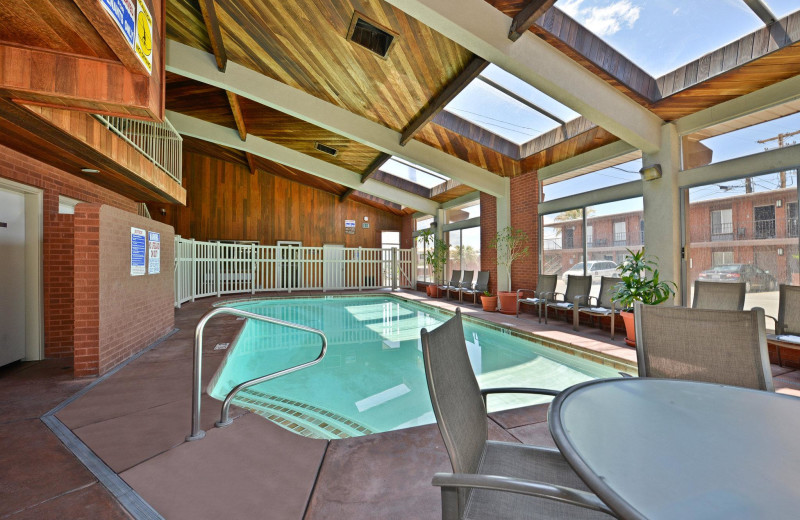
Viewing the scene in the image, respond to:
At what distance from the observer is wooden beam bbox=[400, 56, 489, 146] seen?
13.7ft

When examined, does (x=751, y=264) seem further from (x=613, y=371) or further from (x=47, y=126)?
(x=47, y=126)

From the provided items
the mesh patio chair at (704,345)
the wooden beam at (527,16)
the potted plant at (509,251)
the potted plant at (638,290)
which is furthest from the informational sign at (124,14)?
the potted plant at (509,251)

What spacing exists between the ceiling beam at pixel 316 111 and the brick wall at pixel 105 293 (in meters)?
3.14

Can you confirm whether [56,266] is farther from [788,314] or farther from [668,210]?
[788,314]

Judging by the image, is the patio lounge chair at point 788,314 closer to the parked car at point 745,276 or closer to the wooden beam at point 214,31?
the parked car at point 745,276

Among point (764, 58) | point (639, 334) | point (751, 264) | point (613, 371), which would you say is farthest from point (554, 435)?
point (751, 264)

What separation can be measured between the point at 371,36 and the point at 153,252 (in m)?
3.64

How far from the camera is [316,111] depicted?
243 inches

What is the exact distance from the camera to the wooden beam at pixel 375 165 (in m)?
8.05

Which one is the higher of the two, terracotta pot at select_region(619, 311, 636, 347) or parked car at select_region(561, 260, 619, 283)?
parked car at select_region(561, 260, 619, 283)

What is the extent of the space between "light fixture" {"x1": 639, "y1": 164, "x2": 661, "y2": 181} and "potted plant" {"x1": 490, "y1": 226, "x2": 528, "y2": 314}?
2.59m

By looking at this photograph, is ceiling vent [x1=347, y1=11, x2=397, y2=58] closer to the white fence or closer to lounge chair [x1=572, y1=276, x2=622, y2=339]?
lounge chair [x1=572, y1=276, x2=622, y2=339]

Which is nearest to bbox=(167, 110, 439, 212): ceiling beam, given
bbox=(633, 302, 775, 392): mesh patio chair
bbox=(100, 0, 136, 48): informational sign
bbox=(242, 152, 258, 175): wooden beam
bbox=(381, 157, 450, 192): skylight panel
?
bbox=(381, 157, 450, 192): skylight panel

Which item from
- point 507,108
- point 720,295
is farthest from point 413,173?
point 720,295
